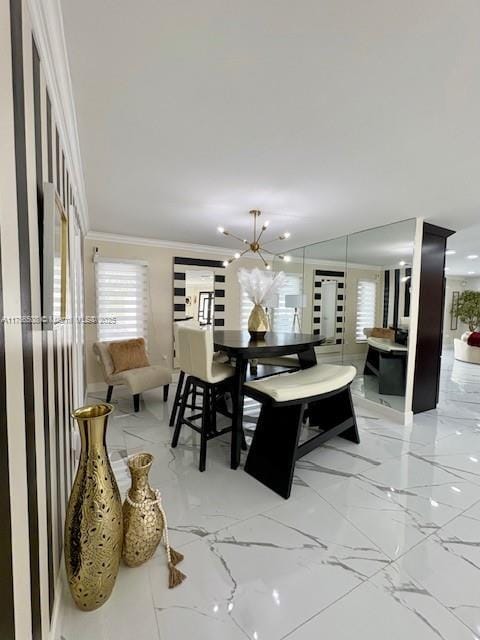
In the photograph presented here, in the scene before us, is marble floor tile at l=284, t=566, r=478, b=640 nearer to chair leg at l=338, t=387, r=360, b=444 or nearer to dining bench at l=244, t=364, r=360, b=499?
dining bench at l=244, t=364, r=360, b=499

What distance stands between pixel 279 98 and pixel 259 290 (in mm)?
1706

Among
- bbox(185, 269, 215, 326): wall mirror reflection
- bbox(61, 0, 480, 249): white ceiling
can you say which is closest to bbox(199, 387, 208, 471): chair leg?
bbox(61, 0, 480, 249): white ceiling

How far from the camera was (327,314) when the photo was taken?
4699mm

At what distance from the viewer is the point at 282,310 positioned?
Result: 5547 millimetres

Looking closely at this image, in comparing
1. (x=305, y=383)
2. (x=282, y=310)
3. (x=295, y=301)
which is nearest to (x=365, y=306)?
(x=295, y=301)

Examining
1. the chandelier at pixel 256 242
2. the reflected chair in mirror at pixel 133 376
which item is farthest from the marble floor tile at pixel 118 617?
the chandelier at pixel 256 242

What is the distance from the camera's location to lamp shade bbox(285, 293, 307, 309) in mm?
5257

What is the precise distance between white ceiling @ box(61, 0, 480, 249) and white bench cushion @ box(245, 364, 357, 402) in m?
1.54

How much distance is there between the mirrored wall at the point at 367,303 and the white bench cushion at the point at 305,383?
973mm

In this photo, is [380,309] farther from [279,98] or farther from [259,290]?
[279,98]

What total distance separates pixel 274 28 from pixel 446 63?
0.71 metres

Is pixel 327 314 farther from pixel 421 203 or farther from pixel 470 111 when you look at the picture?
pixel 470 111

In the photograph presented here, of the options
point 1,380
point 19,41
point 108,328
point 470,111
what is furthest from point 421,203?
point 108,328

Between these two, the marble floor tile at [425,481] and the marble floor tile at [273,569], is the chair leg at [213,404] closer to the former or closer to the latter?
the marble floor tile at [273,569]
